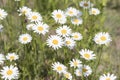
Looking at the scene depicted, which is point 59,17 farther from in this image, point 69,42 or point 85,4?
point 85,4

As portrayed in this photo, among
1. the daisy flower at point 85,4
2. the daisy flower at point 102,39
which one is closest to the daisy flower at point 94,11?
the daisy flower at point 85,4

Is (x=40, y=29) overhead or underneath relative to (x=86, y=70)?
overhead

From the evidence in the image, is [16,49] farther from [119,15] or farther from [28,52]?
[119,15]

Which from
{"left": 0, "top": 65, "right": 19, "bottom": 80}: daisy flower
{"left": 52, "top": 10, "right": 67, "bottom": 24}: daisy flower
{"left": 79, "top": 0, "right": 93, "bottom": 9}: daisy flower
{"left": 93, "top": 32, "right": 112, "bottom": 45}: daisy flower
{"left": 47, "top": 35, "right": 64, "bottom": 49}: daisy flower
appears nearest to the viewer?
{"left": 0, "top": 65, "right": 19, "bottom": 80}: daisy flower

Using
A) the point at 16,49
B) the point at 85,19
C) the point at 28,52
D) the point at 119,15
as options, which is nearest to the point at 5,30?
the point at 16,49

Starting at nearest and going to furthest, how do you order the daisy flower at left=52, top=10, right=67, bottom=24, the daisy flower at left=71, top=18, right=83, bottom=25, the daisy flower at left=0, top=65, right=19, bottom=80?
the daisy flower at left=0, top=65, right=19, bottom=80 < the daisy flower at left=52, top=10, right=67, bottom=24 < the daisy flower at left=71, top=18, right=83, bottom=25

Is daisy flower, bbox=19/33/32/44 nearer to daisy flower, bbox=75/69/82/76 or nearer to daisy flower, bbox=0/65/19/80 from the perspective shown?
daisy flower, bbox=0/65/19/80

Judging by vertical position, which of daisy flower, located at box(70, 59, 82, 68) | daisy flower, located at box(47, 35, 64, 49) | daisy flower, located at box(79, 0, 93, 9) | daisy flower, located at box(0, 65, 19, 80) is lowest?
daisy flower, located at box(0, 65, 19, 80)

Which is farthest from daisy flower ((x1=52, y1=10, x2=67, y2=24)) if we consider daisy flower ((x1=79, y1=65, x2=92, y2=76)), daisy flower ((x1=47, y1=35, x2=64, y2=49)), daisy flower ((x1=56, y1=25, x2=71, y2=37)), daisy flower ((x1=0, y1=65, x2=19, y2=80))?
daisy flower ((x1=0, y1=65, x2=19, y2=80))

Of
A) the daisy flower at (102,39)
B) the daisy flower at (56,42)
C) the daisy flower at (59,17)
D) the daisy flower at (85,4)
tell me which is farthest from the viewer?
the daisy flower at (85,4)

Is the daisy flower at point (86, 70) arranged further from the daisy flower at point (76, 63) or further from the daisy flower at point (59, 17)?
the daisy flower at point (59, 17)

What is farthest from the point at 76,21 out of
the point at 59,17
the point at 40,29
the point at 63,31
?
the point at 40,29
